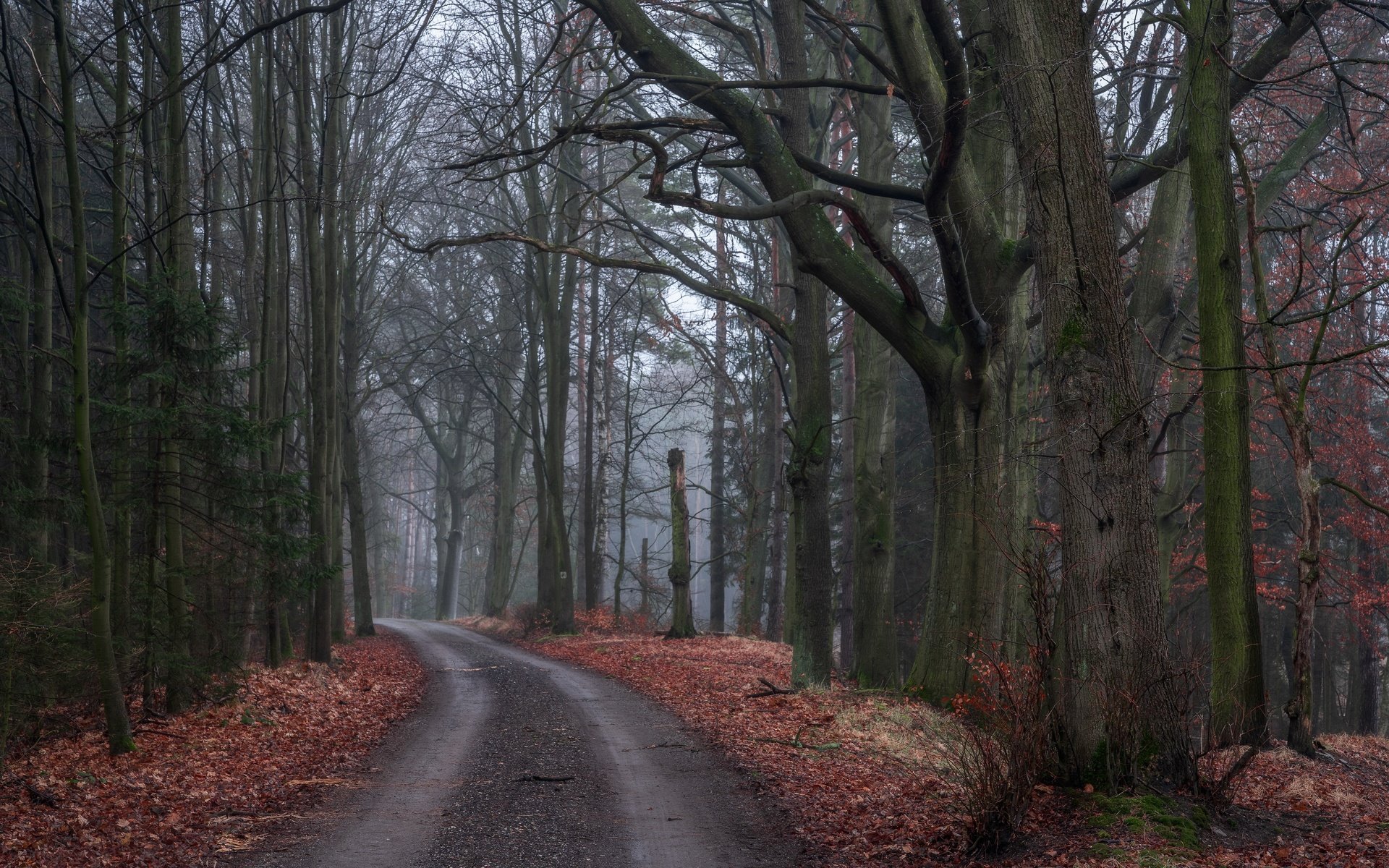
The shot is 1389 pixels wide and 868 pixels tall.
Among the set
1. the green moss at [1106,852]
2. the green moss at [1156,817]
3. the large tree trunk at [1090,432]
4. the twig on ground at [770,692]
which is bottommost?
the twig on ground at [770,692]

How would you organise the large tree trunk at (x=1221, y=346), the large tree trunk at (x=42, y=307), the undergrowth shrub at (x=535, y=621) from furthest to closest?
the undergrowth shrub at (x=535, y=621)
the large tree trunk at (x=42, y=307)
the large tree trunk at (x=1221, y=346)

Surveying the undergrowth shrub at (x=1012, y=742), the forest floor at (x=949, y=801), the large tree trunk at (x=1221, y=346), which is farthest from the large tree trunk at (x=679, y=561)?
the undergrowth shrub at (x=1012, y=742)

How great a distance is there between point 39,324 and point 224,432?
14.5ft

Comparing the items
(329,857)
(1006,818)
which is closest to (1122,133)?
(1006,818)

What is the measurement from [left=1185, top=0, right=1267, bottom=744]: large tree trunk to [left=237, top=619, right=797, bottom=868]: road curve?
502 cm

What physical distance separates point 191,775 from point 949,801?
5.87 m

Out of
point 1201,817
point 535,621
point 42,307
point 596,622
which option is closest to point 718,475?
point 596,622

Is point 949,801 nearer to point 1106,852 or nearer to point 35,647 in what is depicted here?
point 1106,852

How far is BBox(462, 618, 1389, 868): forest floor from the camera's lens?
17.2 ft

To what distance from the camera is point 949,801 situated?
639 cm

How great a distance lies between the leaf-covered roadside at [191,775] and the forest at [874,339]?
379 millimetres

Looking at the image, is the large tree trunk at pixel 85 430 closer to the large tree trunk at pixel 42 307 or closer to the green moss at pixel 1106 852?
the large tree trunk at pixel 42 307

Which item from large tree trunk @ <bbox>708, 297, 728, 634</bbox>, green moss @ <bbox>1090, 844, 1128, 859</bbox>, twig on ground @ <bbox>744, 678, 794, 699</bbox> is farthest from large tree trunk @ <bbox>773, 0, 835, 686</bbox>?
large tree trunk @ <bbox>708, 297, 728, 634</bbox>

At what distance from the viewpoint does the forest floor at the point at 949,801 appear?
5.23 m
